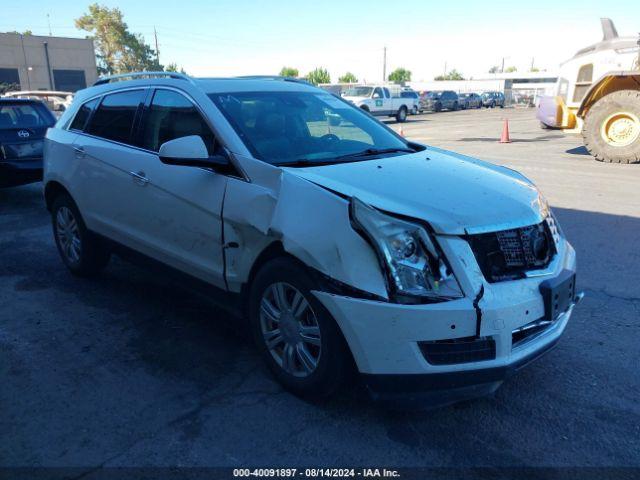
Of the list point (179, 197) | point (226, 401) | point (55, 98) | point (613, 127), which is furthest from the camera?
point (55, 98)

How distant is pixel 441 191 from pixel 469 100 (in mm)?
51283

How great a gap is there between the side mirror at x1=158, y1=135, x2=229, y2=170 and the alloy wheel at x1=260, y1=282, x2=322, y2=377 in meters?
0.87

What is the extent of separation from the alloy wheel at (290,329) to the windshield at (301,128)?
840mm

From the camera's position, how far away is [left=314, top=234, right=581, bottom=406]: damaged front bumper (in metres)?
2.53

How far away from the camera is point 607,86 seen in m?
11.4

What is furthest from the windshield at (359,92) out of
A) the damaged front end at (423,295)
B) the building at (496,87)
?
the building at (496,87)

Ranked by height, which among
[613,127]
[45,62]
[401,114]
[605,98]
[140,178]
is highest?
[45,62]

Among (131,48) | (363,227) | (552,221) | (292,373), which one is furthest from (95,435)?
(131,48)

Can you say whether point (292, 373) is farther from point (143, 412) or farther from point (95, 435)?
point (95, 435)

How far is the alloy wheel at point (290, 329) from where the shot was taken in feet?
9.70

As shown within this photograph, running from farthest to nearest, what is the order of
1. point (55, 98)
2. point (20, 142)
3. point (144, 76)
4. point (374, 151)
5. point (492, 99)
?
point (492, 99)
point (55, 98)
point (20, 142)
point (144, 76)
point (374, 151)

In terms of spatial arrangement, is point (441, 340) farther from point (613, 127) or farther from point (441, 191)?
point (613, 127)

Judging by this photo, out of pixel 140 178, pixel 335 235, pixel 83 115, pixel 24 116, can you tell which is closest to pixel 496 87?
pixel 24 116

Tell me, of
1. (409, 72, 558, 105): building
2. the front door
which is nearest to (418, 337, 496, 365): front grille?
the front door
